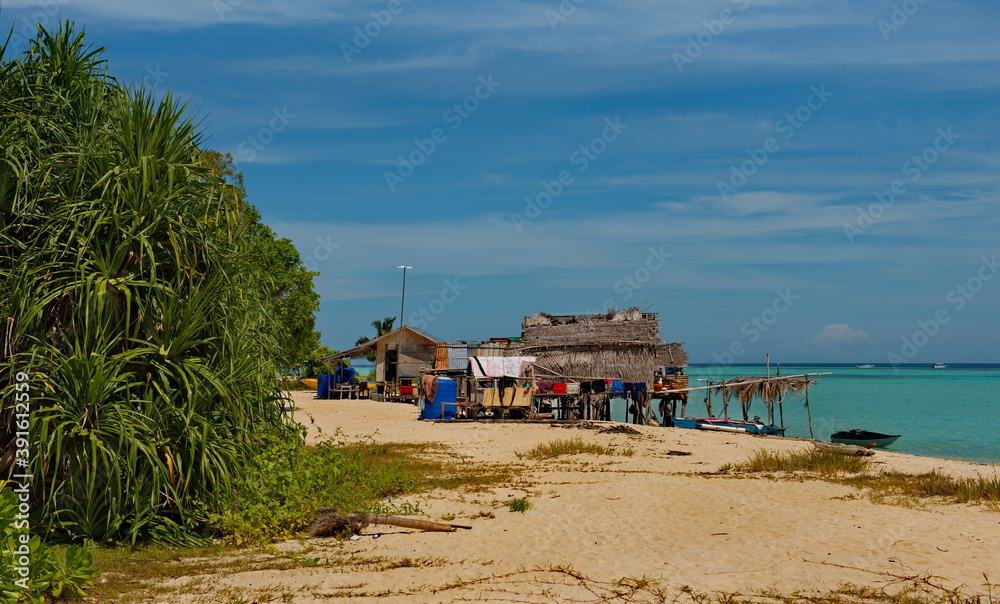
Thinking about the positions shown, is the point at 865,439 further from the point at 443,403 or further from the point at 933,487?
the point at 933,487

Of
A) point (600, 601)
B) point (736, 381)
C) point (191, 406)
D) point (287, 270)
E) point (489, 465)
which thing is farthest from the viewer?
point (287, 270)

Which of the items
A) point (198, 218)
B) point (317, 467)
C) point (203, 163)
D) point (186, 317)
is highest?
point (203, 163)

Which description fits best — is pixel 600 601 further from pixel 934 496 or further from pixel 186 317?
pixel 934 496

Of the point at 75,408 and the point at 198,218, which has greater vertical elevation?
the point at 198,218

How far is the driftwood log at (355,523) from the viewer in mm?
9594

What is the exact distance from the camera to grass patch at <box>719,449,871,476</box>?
15398 millimetres

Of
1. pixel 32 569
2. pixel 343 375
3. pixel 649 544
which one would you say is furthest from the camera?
pixel 343 375

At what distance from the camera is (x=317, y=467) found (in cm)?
1074

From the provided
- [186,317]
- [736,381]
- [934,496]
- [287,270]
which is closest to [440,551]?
[186,317]

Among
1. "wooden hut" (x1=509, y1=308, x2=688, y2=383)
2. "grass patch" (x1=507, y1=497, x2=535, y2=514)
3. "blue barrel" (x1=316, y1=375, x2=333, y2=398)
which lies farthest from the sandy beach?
"blue barrel" (x1=316, y1=375, x2=333, y2=398)

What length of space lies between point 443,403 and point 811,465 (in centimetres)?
1739

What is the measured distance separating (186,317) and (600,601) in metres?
5.51

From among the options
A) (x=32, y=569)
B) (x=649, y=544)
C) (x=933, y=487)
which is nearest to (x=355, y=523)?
(x=649, y=544)

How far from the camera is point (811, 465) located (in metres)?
15.6
